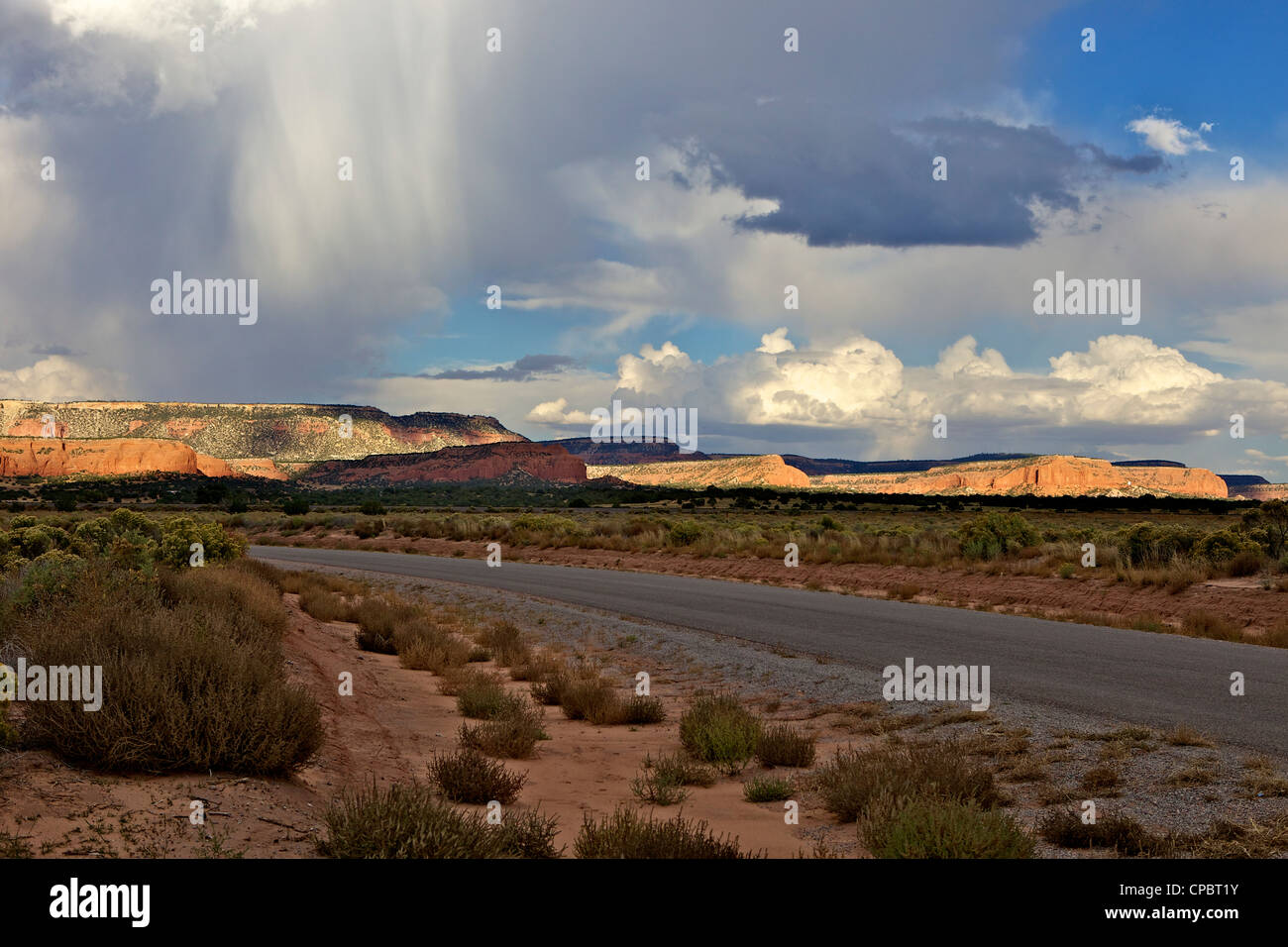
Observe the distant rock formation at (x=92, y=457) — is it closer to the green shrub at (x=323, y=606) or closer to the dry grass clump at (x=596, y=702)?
the green shrub at (x=323, y=606)

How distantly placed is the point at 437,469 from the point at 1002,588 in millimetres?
162887

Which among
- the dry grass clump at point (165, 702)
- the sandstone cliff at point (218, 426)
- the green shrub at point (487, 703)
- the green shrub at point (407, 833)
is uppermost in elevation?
the sandstone cliff at point (218, 426)

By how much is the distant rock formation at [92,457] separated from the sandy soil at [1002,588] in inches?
5298

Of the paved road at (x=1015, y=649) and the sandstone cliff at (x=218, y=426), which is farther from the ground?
the sandstone cliff at (x=218, y=426)

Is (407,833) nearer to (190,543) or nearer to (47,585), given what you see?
(47,585)

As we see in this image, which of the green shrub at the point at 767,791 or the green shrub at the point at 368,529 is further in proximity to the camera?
the green shrub at the point at 368,529

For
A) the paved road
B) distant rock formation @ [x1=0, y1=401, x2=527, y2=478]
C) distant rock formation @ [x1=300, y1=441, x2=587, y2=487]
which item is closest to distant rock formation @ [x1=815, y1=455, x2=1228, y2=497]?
distant rock formation @ [x1=300, y1=441, x2=587, y2=487]

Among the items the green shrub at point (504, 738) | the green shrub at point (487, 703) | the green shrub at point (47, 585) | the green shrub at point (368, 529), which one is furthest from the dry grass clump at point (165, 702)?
the green shrub at point (368, 529)

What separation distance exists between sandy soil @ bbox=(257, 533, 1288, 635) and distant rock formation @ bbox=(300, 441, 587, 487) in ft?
461

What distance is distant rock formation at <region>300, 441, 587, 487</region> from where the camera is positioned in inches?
6639

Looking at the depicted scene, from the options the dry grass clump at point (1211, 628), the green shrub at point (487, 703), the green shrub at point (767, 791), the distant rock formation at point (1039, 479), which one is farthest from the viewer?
the distant rock formation at point (1039, 479)

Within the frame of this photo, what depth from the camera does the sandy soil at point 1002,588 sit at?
18.5 m
